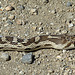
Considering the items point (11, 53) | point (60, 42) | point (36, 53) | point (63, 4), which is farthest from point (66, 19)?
point (11, 53)

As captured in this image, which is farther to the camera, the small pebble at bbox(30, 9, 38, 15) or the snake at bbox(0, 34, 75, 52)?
the small pebble at bbox(30, 9, 38, 15)

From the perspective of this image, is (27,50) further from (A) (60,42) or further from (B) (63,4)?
(B) (63,4)

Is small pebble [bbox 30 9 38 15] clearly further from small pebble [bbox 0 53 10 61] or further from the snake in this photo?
small pebble [bbox 0 53 10 61]

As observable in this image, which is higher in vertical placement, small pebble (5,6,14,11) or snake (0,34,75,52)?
small pebble (5,6,14,11)

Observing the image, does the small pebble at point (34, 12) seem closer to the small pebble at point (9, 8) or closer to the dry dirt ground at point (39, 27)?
the dry dirt ground at point (39, 27)

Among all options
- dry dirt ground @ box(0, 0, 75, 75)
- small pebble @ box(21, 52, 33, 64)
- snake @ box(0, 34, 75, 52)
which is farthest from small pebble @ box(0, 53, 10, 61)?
small pebble @ box(21, 52, 33, 64)

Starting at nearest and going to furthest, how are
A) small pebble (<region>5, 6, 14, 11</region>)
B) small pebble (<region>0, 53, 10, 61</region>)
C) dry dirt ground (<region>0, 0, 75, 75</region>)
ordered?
dry dirt ground (<region>0, 0, 75, 75</region>)
small pebble (<region>0, 53, 10, 61</region>)
small pebble (<region>5, 6, 14, 11</region>)

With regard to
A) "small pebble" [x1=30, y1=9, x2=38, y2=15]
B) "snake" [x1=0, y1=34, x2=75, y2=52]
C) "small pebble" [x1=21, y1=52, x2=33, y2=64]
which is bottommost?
"small pebble" [x1=21, y1=52, x2=33, y2=64]
